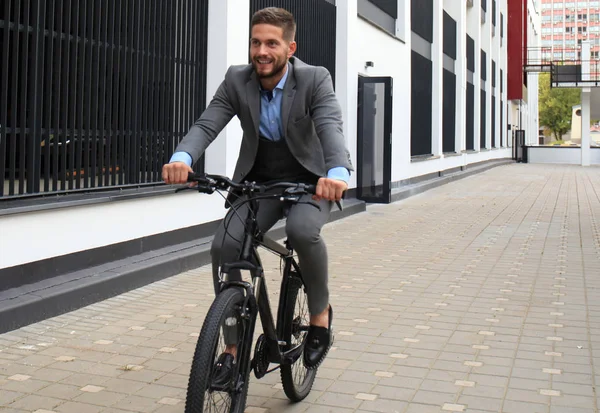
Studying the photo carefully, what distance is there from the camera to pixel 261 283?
11.9 ft

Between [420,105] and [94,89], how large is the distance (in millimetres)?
15967

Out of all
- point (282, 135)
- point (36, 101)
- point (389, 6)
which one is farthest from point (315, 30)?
→ point (282, 135)

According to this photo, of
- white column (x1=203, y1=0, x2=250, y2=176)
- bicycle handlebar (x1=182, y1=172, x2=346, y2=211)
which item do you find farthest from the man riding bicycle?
white column (x1=203, y1=0, x2=250, y2=176)

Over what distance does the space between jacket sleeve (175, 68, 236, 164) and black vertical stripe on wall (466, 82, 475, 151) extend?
29.0 meters

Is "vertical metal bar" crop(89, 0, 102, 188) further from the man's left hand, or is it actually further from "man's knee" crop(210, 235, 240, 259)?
the man's left hand

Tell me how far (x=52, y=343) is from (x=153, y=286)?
6.85 feet

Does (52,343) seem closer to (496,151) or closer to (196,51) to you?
(196,51)

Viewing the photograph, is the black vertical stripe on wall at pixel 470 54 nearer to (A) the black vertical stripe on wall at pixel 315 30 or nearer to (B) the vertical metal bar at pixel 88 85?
(A) the black vertical stripe on wall at pixel 315 30

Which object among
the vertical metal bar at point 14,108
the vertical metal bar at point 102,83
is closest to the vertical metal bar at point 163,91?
the vertical metal bar at point 102,83

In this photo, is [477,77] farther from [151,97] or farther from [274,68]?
[274,68]

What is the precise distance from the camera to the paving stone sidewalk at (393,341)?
437cm

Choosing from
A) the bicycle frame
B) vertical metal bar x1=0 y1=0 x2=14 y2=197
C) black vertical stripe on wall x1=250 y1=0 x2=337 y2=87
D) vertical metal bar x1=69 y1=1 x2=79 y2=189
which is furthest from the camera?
black vertical stripe on wall x1=250 y1=0 x2=337 y2=87

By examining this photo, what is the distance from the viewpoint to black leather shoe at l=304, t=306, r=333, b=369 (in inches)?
164

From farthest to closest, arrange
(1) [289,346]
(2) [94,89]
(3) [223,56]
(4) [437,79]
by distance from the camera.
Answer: (4) [437,79], (3) [223,56], (2) [94,89], (1) [289,346]
